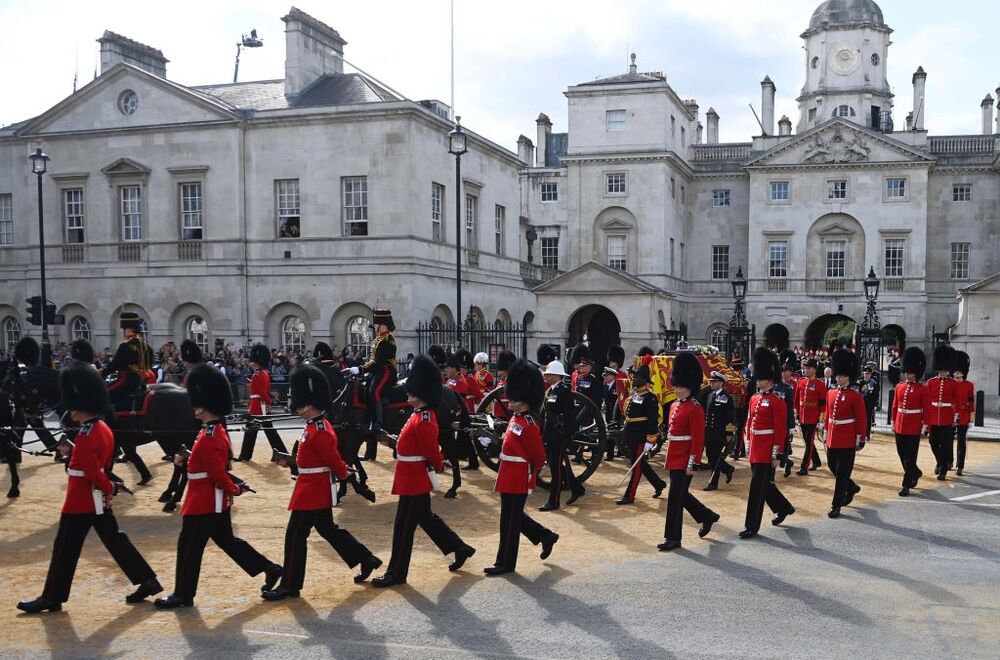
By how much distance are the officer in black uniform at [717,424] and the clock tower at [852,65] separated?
45978mm

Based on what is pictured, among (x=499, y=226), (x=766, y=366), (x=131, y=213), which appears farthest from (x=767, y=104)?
(x=766, y=366)

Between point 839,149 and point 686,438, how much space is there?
4239 cm

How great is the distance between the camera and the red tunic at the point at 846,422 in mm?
11695

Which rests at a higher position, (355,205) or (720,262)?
(355,205)

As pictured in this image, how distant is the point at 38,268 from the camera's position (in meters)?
31.3

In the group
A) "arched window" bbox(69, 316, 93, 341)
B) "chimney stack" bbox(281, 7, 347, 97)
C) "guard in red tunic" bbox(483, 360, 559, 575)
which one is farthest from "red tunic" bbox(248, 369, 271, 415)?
"arched window" bbox(69, 316, 93, 341)

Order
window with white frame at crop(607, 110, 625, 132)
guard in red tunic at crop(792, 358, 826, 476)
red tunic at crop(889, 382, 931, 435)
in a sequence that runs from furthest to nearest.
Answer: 1. window with white frame at crop(607, 110, 625, 132)
2. guard in red tunic at crop(792, 358, 826, 476)
3. red tunic at crop(889, 382, 931, 435)

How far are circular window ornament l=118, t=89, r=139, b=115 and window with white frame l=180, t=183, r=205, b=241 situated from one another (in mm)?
2927

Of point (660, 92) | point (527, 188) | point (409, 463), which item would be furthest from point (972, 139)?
point (409, 463)

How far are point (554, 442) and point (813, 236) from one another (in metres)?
40.4

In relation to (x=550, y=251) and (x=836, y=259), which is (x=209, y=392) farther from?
(x=836, y=259)

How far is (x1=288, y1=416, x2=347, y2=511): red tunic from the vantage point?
26.2ft

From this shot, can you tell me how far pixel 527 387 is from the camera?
9109 mm

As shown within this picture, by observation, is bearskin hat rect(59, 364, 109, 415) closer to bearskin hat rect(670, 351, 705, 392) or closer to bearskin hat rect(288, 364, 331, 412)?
bearskin hat rect(288, 364, 331, 412)
